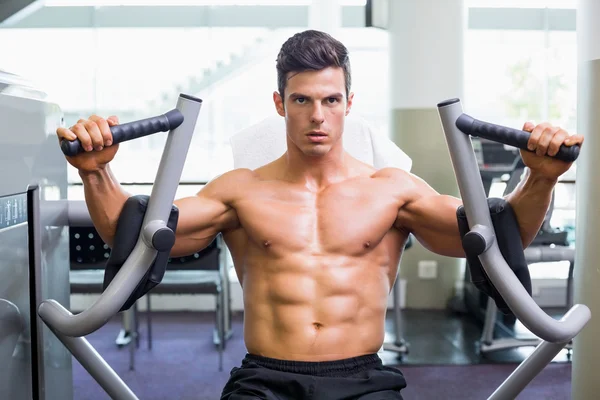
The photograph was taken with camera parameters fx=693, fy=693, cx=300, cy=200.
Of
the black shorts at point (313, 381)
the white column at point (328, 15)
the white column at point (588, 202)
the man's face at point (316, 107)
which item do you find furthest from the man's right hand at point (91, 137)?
the white column at point (328, 15)

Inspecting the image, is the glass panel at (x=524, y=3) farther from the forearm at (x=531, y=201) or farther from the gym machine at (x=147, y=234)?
the gym machine at (x=147, y=234)

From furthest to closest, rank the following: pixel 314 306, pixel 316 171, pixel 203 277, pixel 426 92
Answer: pixel 426 92 → pixel 203 277 → pixel 316 171 → pixel 314 306

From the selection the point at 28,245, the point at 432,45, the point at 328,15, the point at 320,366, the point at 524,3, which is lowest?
the point at 320,366

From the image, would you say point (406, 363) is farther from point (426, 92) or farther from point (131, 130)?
point (131, 130)

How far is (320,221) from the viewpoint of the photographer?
152 cm

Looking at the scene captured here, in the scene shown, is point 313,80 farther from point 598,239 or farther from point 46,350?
point 598,239

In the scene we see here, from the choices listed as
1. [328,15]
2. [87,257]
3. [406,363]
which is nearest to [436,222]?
[406,363]

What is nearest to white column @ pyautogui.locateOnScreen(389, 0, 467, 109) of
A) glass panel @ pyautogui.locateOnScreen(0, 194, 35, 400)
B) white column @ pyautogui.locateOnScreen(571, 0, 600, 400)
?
white column @ pyautogui.locateOnScreen(571, 0, 600, 400)

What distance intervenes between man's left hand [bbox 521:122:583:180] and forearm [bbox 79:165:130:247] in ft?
2.40

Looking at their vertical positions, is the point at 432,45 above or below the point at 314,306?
above

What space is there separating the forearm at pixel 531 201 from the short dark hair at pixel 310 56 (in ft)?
1.45

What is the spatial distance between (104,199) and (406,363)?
93.4 inches

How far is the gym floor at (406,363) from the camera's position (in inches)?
118

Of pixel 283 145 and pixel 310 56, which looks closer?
pixel 310 56
